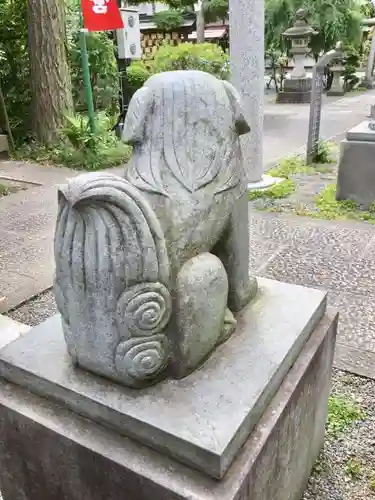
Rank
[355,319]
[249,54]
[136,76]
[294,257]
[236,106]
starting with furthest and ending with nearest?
[136,76] → [249,54] → [294,257] → [355,319] → [236,106]

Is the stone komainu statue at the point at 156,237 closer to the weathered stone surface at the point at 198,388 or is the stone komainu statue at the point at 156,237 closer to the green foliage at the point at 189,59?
the weathered stone surface at the point at 198,388

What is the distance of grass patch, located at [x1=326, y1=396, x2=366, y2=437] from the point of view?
228 centimetres

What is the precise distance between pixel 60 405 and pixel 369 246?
3.21 meters

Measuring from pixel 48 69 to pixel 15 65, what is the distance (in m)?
1.28

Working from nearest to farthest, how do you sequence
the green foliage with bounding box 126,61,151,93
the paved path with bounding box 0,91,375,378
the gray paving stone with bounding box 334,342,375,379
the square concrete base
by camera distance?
the square concrete base → the gray paving stone with bounding box 334,342,375,379 → the paved path with bounding box 0,91,375,378 → the green foliage with bounding box 126,61,151,93

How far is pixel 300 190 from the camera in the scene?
18.6 ft

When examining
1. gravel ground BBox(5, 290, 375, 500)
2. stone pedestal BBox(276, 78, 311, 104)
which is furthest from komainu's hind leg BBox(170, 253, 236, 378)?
stone pedestal BBox(276, 78, 311, 104)

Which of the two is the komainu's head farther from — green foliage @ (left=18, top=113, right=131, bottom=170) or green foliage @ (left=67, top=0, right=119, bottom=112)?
green foliage @ (left=67, top=0, right=119, bottom=112)

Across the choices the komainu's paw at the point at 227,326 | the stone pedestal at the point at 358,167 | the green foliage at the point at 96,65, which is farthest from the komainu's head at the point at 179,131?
the green foliage at the point at 96,65

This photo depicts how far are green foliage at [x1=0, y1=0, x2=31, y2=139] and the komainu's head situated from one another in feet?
24.4

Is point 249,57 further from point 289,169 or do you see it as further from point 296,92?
point 296,92

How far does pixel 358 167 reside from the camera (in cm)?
497

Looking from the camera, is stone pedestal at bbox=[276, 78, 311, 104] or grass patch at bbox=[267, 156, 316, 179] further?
stone pedestal at bbox=[276, 78, 311, 104]

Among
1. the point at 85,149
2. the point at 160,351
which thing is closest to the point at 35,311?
the point at 160,351
